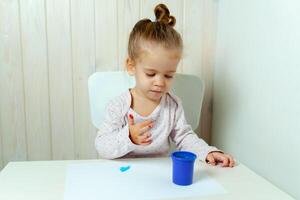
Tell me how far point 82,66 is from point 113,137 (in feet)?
1.70

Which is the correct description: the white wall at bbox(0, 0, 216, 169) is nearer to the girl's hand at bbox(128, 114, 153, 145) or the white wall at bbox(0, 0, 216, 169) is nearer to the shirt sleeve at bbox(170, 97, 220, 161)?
the shirt sleeve at bbox(170, 97, 220, 161)

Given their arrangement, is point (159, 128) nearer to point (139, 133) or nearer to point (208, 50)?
point (139, 133)

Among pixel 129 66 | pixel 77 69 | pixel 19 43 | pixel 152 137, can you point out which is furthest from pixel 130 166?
pixel 19 43

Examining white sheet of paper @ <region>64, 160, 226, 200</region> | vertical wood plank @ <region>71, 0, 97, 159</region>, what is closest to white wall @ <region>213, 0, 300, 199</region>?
white sheet of paper @ <region>64, 160, 226, 200</region>

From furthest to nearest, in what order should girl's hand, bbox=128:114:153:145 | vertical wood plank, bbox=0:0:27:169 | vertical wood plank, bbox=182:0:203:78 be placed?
Answer: vertical wood plank, bbox=182:0:203:78 → vertical wood plank, bbox=0:0:27:169 → girl's hand, bbox=128:114:153:145

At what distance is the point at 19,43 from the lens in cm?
125

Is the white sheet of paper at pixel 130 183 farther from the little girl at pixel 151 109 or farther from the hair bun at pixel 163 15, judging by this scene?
the hair bun at pixel 163 15

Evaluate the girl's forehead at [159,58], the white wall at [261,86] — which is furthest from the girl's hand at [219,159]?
the girl's forehead at [159,58]

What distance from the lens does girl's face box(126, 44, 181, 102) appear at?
0.89 meters

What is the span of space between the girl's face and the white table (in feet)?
0.87

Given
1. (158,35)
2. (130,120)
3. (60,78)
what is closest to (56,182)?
(130,120)

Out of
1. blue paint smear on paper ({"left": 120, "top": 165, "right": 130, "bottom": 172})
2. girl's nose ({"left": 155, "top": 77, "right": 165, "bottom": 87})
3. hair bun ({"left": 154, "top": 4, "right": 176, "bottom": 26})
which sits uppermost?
hair bun ({"left": 154, "top": 4, "right": 176, "bottom": 26})

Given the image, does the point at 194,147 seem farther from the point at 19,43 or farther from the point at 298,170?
the point at 19,43

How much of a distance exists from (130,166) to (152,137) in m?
0.17
